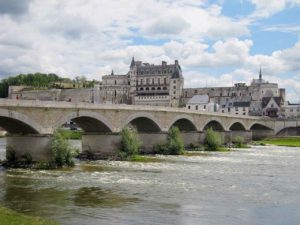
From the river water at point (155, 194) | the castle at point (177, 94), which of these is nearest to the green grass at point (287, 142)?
the castle at point (177, 94)

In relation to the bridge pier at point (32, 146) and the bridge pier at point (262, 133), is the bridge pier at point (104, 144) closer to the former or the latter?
the bridge pier at point (32, 146)

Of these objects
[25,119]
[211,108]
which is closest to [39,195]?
[25,119]

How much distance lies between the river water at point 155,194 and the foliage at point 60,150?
4.01 ft

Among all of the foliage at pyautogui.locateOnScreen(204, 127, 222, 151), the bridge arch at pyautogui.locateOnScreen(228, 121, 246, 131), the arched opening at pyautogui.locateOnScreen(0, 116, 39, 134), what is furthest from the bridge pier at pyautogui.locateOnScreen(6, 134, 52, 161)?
the bridge arch at pyautogui.locateOnScreen(228, 121, 246, 131)

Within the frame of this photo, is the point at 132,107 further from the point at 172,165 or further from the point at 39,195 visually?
the point at 39,195

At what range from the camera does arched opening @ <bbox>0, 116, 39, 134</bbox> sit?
44.3m

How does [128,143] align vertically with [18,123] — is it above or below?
below

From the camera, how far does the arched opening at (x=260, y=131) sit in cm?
11969

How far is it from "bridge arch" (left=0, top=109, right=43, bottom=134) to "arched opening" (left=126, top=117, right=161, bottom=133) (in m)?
22.4

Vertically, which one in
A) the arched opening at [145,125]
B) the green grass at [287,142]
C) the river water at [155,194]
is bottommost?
the river water at [155,194]

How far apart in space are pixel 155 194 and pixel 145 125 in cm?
3836

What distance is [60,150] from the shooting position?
44.1 m

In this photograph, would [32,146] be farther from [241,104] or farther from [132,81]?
[132,81]

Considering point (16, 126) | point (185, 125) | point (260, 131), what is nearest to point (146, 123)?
point (185, 125)
